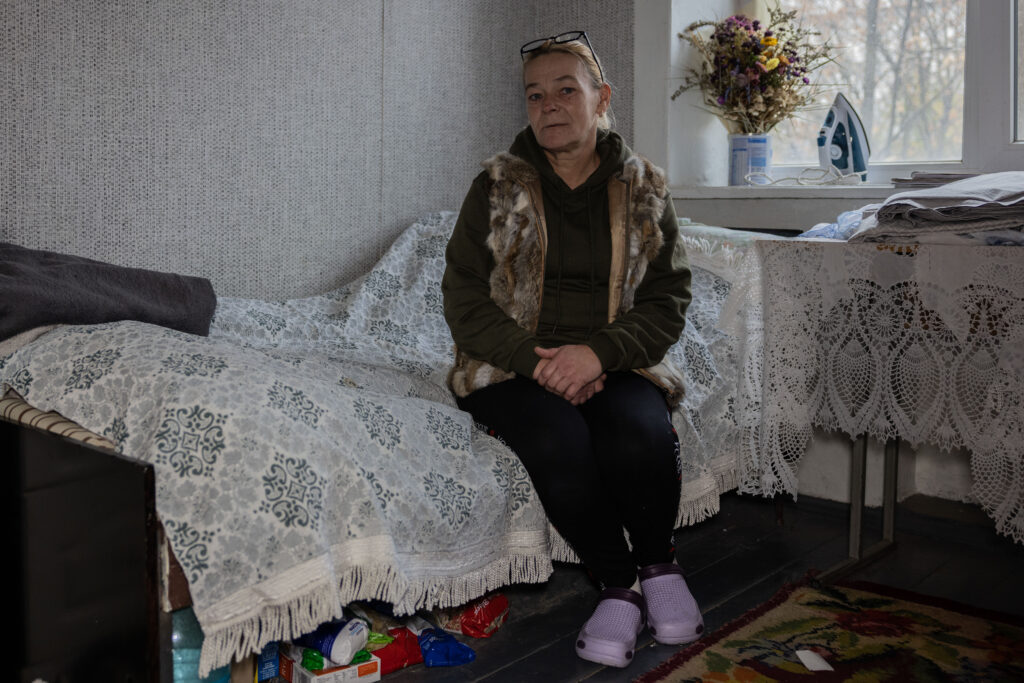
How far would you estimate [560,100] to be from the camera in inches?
68.7

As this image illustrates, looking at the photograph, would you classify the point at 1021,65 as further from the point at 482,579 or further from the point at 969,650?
the point at 482,579

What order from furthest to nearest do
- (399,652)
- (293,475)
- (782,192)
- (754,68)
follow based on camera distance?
(754,68), (782,192), (399,652), (293,475)

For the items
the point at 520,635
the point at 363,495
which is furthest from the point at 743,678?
the point at 363,495

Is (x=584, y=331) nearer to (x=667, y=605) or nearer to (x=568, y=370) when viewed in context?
(x=568, y=370)

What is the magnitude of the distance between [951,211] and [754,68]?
109cm

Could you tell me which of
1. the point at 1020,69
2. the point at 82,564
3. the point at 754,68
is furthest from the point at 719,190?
the point at 82,564

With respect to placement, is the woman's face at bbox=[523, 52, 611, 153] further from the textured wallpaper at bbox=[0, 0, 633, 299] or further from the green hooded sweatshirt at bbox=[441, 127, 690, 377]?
the textured wallpaper at bbox=[0, 0, 633, 299]

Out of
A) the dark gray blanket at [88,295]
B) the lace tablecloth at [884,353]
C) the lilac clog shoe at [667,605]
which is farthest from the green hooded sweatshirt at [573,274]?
the dark gray blanket at [88,295]

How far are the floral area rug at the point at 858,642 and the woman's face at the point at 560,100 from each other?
0.94 metres

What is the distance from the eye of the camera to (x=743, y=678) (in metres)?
1.55

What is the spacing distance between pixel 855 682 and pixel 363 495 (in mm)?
874

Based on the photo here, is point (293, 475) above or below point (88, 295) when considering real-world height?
below

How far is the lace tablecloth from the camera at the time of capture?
1.62m

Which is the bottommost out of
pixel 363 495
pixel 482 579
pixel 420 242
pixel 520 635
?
pixel 520 635
